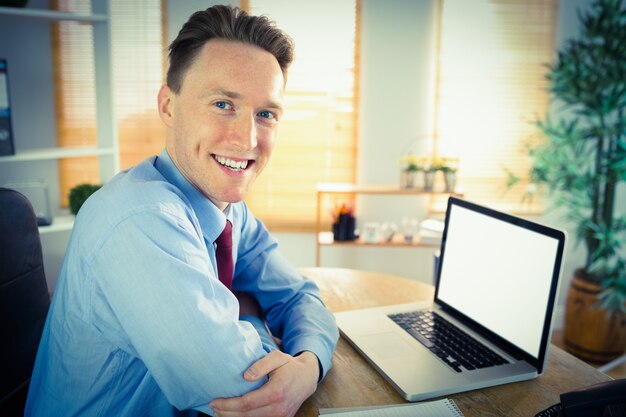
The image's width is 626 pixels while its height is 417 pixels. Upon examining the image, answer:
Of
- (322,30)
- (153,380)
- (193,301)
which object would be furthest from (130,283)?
(322,30)

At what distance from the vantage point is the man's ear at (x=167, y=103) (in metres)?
1.17

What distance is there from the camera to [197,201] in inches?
44.4

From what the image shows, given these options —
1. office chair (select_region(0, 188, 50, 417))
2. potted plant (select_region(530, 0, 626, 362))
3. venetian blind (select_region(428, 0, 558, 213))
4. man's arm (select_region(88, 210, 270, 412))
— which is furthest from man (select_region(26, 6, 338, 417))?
venetian blind (select_region(428, 0, 558, 213))

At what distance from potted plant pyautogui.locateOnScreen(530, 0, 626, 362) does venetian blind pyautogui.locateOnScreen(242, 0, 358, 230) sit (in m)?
1.23

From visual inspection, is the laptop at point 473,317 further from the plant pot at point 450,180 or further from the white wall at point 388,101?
the white wall at point 388,101

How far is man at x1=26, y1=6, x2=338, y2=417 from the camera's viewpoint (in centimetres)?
83

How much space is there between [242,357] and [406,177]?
256 cm

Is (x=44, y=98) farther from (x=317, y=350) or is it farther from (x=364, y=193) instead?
(x=317, y=350)

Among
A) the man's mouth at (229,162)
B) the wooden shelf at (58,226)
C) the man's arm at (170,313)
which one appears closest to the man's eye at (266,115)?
the man's mouth at (229,162)

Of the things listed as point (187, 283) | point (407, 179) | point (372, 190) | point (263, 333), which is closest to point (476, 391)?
point (263, 333)

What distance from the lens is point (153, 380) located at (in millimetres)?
927

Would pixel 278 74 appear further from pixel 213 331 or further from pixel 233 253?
pixel 213 331

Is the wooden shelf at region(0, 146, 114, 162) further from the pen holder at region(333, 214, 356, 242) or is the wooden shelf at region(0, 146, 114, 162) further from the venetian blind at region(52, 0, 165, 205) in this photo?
the pen holder at region(333, 214, 356, 242)

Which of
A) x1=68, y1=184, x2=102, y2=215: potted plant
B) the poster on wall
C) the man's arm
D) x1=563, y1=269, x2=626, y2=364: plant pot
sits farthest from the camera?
x1=563, y1=269, x2=626, y2=364: plant pot
